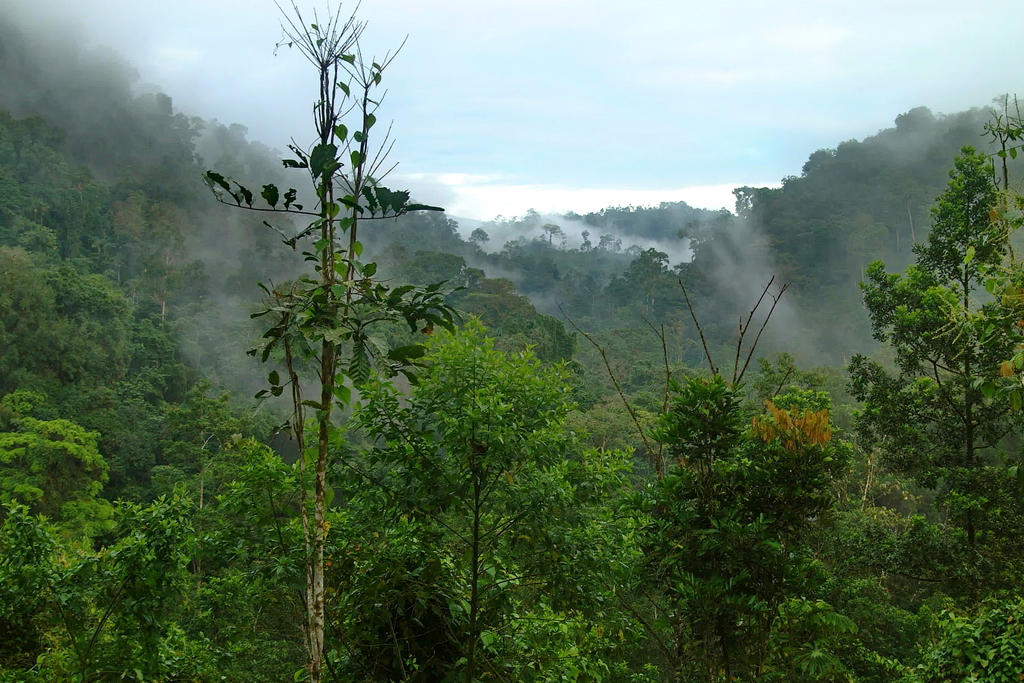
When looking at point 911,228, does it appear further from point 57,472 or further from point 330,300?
point 330,300

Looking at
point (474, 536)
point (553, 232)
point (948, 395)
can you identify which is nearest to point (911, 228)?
point (553, 232)

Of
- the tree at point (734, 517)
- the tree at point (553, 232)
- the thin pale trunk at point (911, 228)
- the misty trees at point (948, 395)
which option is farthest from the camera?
the tree at point (553, 232)

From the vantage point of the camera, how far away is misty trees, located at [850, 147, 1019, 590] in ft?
21.7

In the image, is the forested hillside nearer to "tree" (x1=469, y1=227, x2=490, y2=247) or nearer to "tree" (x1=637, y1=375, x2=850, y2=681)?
"tree" (x1=637, y1=375, x2=850, y2=681)

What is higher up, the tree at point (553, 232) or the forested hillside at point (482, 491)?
the tree at point (553, 232)

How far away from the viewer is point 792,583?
283 centimetres

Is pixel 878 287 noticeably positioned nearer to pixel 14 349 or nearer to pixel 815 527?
pixel 815 527

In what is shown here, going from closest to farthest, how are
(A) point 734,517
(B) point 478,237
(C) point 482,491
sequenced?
(C) point 482,491 < (A) point 734,517 < (B) point 478,237

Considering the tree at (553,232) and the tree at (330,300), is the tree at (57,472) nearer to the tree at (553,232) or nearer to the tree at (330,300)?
the tree at (330,300)

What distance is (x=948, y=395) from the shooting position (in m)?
7.09

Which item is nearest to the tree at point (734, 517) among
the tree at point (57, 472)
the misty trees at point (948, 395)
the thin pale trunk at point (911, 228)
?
the misty trees at point (948, 395)

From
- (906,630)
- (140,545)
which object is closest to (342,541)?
(140,545)

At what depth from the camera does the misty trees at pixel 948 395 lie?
661 cm

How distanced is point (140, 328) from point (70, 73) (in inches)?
958
